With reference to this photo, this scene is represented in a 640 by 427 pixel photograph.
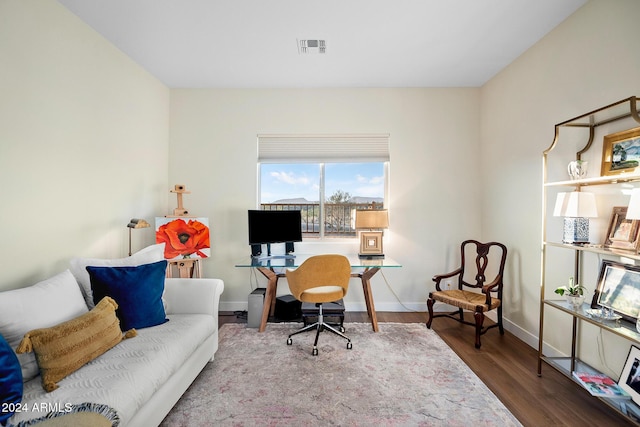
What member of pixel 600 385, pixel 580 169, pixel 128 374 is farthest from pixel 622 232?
pixel 128 374

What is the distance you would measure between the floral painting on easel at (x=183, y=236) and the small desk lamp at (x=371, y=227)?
1.78 m

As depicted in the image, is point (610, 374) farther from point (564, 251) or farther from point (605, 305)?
point (564, 251)

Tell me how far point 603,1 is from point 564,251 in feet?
6.17

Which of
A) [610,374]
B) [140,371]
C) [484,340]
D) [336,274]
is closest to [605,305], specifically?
[610,374]

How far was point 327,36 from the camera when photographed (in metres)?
2.66

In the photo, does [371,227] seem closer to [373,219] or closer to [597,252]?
[373,219]

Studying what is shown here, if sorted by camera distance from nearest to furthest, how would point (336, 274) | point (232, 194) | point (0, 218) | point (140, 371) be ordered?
point (140, 371)
point (0, 218)
point (336, 274)
point (232, 194)

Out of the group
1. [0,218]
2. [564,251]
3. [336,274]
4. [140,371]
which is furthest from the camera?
[336,274]

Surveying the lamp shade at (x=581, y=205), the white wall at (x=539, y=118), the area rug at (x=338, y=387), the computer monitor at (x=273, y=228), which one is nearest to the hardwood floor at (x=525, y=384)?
the area rug at (x=338, y=387)

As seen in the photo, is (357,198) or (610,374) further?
(357,198)

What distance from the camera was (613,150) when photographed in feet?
6.58

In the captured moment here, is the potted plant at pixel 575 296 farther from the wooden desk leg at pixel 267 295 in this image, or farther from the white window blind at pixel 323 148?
the wooden desk leg at pixel 267 295

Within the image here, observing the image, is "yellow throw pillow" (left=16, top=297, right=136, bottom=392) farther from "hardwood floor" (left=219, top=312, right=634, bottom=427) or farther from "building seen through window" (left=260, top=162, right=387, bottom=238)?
"hardwood floor" (left=219, top=312, right=634, bottom=427)

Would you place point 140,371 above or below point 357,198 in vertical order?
below
